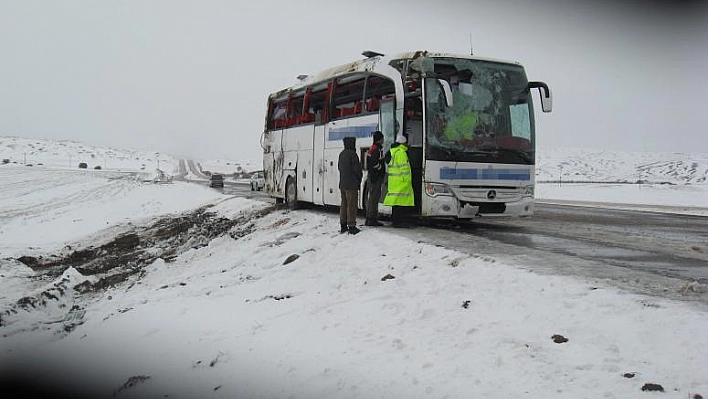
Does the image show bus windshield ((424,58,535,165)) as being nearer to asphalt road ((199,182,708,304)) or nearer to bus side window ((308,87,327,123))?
asphalt road ((199,182,708,304))

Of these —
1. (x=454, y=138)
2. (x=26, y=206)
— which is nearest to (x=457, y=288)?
(x=454, y=138)

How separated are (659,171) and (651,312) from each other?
234 ft

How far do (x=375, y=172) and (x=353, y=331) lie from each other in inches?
210

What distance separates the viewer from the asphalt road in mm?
6863

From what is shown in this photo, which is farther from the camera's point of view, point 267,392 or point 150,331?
point 150,331

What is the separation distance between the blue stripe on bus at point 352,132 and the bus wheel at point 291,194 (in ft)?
10.4

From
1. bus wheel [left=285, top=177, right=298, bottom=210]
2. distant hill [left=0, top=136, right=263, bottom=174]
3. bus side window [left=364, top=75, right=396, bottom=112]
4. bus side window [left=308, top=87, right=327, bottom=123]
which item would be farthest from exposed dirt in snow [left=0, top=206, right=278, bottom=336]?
distant hill [left=0, top=136, right=263, bottom=174]

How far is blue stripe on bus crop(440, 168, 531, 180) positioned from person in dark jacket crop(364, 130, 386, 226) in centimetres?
115

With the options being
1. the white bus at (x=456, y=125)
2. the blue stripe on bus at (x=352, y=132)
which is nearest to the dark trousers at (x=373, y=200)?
the white bus at (x=456, y=125)

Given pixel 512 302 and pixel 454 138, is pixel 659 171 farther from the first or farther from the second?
pixel 512 302

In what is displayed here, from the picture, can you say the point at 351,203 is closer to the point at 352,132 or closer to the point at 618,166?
the point at 352,132

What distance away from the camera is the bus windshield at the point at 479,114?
11070mm

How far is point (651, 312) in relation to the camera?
5.09 m

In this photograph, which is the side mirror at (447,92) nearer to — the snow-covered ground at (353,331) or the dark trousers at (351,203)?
the dark trousers at (351,203)
